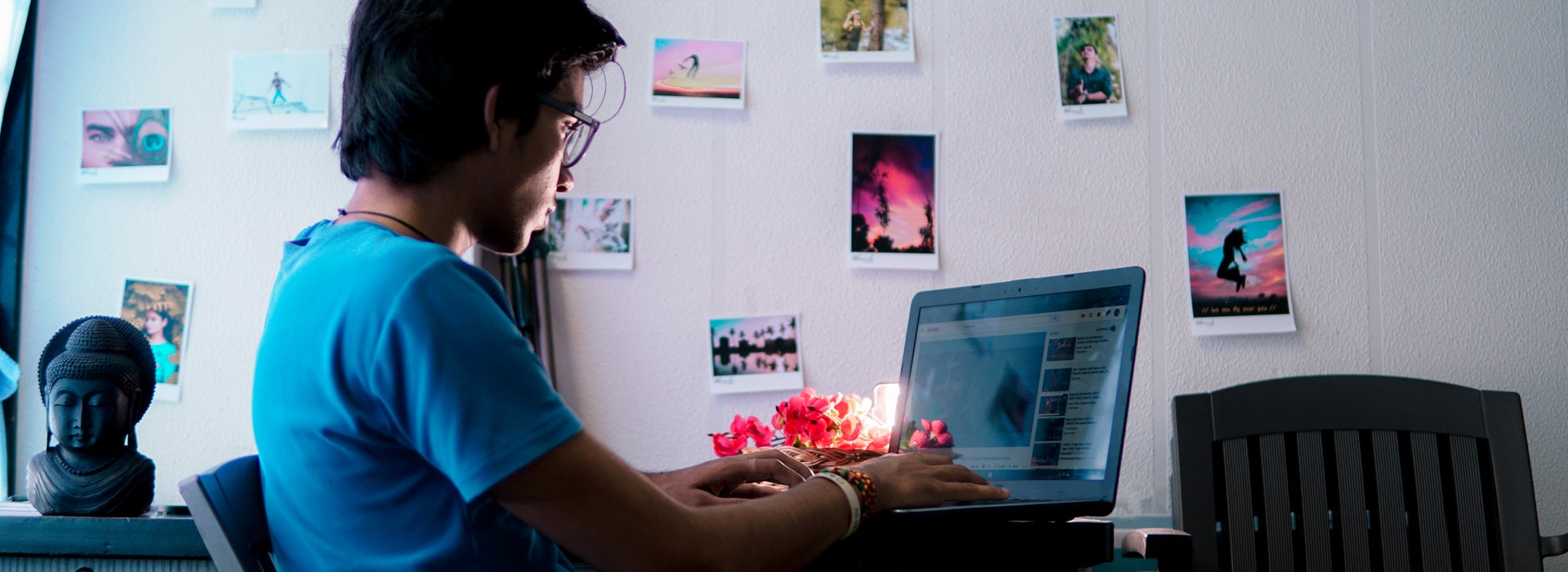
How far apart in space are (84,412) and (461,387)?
33.8 inches

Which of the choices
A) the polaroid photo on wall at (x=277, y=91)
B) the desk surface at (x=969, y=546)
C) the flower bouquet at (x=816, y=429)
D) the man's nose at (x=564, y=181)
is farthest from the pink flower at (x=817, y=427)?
the polaroid photo on wall at (x=277, y=91)

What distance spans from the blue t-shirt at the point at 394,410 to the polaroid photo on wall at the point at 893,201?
1.11 metres

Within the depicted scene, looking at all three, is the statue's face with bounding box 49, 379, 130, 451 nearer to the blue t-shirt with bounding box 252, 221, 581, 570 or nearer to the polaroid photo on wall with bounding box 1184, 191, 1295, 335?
the blue t-shirt with bounding box 252, 221, 581, 570

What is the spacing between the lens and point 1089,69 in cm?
175

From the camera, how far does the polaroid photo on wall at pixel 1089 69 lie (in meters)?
1.74

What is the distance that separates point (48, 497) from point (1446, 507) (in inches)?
74.9

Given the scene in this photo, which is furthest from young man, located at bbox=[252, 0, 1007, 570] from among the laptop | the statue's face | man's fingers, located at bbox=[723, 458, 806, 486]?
the statue's face

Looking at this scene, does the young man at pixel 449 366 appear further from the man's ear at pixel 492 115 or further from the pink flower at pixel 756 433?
the pink flower at pixel 756 433

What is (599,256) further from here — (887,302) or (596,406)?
(887,302)

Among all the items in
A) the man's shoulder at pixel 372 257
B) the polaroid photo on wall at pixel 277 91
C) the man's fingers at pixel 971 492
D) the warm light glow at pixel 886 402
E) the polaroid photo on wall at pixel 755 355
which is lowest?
the man's fingers at pixel 971 492

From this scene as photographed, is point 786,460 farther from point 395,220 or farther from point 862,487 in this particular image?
point 395,220

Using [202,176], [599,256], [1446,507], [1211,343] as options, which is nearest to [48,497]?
[202,176]

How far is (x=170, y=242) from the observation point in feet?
5.52

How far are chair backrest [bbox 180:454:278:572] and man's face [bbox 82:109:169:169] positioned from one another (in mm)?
1241
